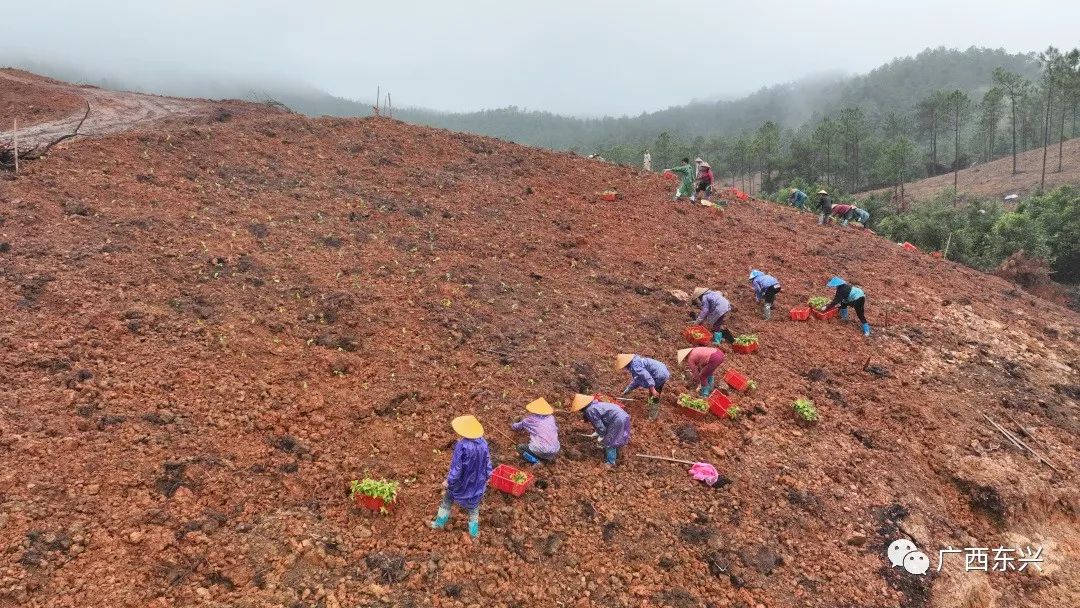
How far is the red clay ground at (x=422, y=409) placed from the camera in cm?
456

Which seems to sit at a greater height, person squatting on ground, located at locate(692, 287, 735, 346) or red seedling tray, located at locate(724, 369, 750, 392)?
person squatting on ground, located at locate(692, 287, 735, 346)

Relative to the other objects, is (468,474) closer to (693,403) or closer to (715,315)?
(693,403)

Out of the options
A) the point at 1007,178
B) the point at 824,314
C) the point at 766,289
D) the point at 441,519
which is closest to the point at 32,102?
the point at 441,519

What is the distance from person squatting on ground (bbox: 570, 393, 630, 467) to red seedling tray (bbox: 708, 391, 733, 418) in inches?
58.9

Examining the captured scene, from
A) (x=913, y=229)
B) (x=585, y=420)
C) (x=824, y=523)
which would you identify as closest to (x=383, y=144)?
(x=585, y=420)

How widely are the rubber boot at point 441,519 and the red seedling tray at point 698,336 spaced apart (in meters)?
4.82

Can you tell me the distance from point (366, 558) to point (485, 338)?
341cm

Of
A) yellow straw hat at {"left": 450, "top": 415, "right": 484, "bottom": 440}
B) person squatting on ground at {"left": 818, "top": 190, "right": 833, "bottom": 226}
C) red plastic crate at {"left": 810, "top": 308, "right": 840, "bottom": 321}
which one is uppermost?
person squatting on ground at {"left": 818, "top": 190, "right": 833, "bottom": 226}

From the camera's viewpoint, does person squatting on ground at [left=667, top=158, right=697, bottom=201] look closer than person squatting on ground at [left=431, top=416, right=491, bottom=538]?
No

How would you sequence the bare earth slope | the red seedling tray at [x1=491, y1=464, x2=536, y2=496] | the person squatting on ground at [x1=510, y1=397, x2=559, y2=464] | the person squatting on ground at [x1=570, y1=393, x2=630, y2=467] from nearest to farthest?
1. the red seedling tray at [x1=491, y1=464, x2=536, y2=496]
2. the person squatting on ground at [x1=510, y1=397, x2=559, y2=464]
3. the person squatting on ground at [x1=570, y1=393, x2=630, y2=467]
4. the bare earth slope

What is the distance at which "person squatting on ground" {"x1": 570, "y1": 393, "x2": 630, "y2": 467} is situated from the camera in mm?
5832

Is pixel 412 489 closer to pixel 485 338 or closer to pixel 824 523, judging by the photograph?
pixel 485 338

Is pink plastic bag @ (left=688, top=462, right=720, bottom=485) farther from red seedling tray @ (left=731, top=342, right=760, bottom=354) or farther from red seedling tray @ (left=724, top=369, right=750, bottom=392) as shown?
red seedling tray @ (left=731, top=342, right=760, bottom=354)

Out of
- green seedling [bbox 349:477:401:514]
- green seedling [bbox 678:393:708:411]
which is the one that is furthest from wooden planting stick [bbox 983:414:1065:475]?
green seedling [bbox 349:477:401:514]
